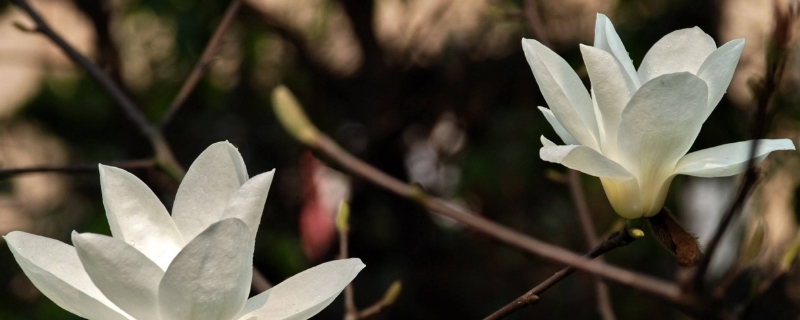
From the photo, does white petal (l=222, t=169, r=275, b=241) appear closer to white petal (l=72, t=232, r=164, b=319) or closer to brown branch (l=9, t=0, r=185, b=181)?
white petal (l=72, t=232, r=164, b=319)

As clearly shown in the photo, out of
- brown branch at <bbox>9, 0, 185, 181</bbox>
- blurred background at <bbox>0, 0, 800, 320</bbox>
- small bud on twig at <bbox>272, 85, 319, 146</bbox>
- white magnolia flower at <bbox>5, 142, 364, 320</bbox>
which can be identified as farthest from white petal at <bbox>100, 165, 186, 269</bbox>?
blurred background at <bbox>0, 0, 800, 320</bbox>

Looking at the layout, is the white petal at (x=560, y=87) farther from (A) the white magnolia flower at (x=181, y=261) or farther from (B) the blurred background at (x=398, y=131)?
(B) the blurred background at (x=398, y=131)

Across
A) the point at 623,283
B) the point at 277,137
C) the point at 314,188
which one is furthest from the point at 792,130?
the point at 623,283

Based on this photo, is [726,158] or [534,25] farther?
[534,25]

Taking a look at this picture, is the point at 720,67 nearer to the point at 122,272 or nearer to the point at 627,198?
the point at 627,198

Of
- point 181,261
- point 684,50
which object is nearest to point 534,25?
point 684,50

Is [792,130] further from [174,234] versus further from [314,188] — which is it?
[174,234]

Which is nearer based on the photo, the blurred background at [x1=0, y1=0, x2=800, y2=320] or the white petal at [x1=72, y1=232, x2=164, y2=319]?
the white petal at [x1=72, y1=232, x2=164, y2=319]
